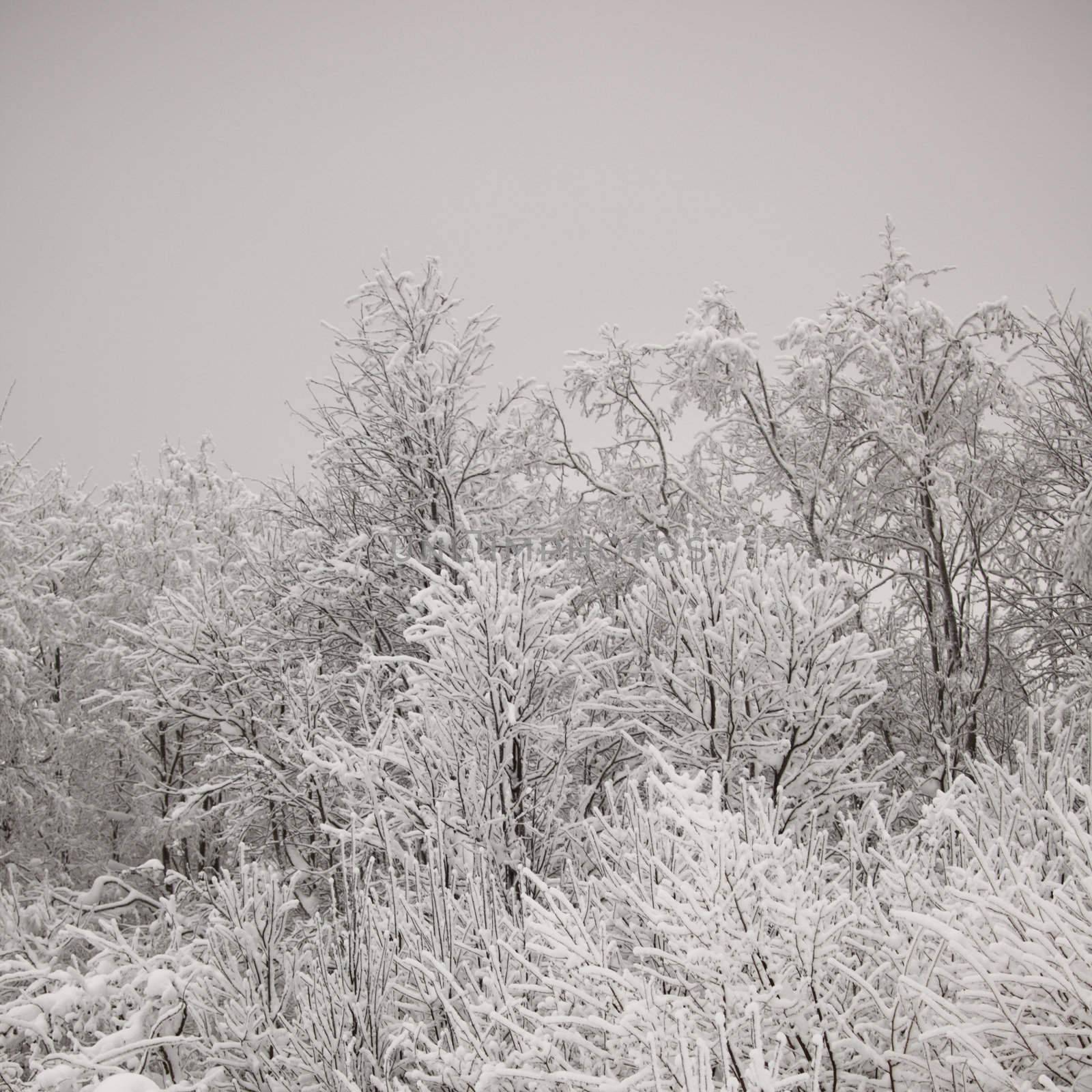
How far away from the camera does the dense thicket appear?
9.66 feet

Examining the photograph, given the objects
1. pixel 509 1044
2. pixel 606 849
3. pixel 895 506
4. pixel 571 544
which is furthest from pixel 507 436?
pixel 509 1044

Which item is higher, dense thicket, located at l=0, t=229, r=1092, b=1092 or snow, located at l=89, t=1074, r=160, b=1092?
dense thicket, located at l=0, t=229, r=1092, b=1092

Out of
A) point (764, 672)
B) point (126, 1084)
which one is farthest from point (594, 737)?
point (126, 1084)

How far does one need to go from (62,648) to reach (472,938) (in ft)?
42.1

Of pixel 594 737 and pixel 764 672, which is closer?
pixel 764 672

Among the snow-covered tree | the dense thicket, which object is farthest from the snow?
the snow-covered tree

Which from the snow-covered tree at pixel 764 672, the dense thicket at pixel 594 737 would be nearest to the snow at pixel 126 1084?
the dense thicket at pixel 594 737

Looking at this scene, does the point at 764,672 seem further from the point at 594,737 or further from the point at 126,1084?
the point at 126,1084

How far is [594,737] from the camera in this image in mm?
6395

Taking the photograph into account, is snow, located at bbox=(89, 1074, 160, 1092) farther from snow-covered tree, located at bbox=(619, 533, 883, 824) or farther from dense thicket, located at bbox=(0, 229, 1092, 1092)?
snow-covered tree, located at bbox=(619, 533, 883, 824)

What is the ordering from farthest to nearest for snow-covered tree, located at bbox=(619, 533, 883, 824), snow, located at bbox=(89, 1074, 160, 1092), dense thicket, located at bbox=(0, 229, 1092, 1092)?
snow-covered tree, located at bbox=(619, 533, 883, 824), snow, located at bbox=(89, 1074, 160, 1092), dense thicket, located at bbox=(0, 229, 1092, 1092)

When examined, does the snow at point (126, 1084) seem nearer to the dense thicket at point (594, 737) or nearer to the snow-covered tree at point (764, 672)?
the dense thicket at point (594, 737)

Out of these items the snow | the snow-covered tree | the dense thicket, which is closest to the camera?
the dense thicket

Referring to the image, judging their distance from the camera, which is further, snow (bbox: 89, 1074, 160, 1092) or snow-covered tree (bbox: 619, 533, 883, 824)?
snow-covered tree (bbox: 619, 533, 883, 824)
